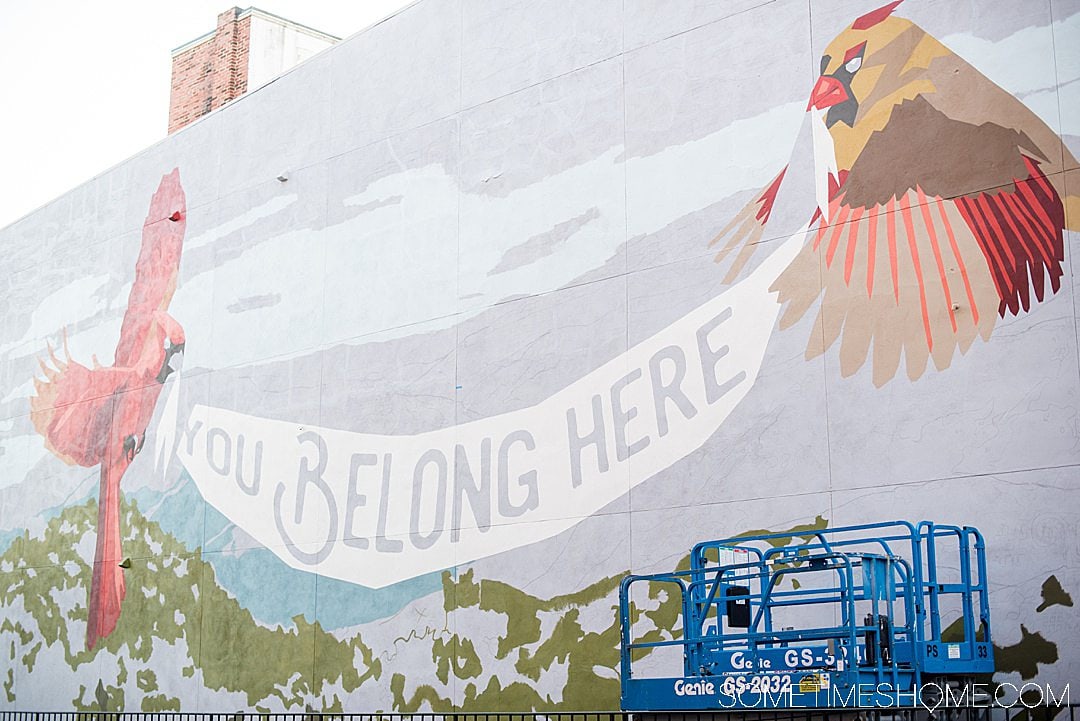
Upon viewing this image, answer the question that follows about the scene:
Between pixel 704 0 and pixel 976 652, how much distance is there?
9.10 metres

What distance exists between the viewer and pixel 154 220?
25281 millimetres

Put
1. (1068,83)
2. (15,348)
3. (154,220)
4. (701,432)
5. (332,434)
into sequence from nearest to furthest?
1. (1068,83)
2. (701,432)
3. (332,434)
4. (154,220)
5. (15,348)

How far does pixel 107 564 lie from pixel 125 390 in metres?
3.36

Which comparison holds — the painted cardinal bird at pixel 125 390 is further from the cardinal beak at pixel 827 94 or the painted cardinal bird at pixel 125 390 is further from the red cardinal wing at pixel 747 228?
the cardinal beak at pixel 827 94

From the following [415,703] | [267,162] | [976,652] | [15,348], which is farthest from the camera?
[15,348]

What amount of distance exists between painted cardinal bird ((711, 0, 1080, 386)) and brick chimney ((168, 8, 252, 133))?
2049 cm

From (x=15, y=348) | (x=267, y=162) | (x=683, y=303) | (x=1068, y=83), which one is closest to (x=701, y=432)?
(x=683, y=303)

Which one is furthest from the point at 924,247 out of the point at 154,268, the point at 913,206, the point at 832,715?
the point at 154,268

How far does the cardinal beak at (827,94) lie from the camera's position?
49.9 feet

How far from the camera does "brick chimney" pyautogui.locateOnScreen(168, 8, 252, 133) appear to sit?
3253 cm

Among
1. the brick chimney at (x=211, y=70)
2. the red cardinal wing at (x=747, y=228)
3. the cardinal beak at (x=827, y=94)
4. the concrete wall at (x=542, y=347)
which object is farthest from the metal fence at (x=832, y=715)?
the brick chimney at (x=211, y=70)

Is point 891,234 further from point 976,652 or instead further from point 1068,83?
point 976,652

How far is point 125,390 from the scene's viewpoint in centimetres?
2484

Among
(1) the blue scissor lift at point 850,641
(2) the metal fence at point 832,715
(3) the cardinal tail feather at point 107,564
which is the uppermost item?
(3) the cardinal tail feather at point 107,564
